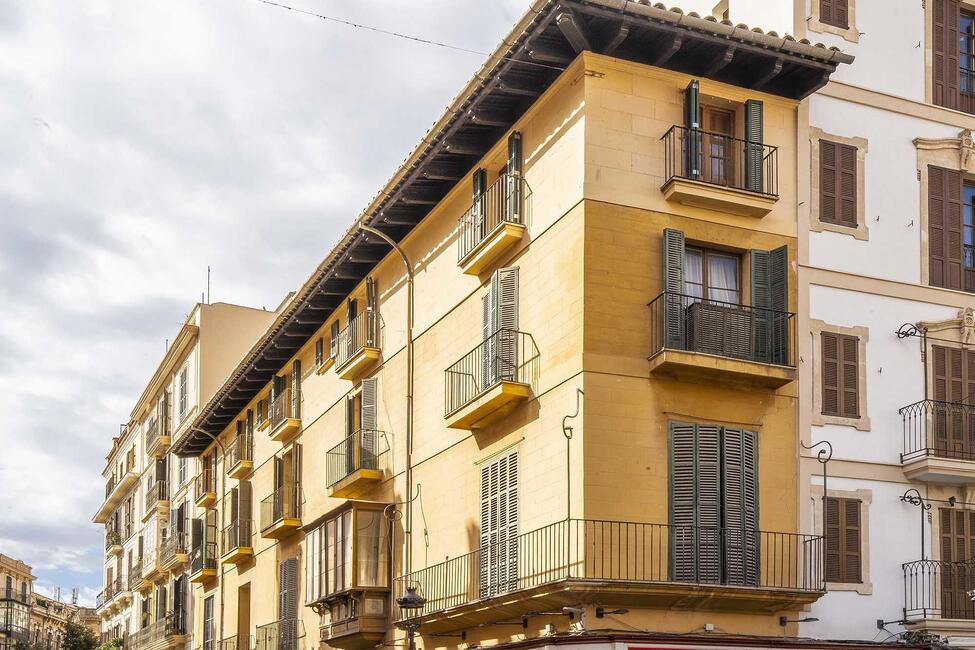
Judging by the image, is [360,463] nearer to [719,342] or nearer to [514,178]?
[514,178]

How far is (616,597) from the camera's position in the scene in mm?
21469

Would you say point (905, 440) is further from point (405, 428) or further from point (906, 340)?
point (405, 428)

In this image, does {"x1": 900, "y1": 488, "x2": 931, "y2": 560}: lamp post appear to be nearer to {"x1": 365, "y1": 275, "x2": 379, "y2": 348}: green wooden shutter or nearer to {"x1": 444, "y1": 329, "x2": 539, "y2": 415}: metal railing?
{"x1": 444, "y1": 329, "x2": 539, "y2": 415}: metal railing

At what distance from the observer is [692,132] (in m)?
23.5

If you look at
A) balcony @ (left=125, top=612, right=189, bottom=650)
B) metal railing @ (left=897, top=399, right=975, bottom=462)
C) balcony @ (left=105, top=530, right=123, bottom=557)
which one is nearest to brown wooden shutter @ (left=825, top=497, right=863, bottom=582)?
metal railing @ (left=897, top=399, right=975, bottom=462)

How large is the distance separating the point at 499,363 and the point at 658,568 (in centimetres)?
481

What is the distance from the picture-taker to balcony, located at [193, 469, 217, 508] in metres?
48.2

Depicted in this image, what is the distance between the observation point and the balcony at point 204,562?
4644cm

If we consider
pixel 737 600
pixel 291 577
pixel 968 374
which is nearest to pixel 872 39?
pixel 968 374

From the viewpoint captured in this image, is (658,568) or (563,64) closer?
(658,568)

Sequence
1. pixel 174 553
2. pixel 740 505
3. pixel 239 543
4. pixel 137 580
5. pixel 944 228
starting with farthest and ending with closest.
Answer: pixel 137 580, pixel 174 553, pixel 239 543, pixel 944 228, pixel 740 505

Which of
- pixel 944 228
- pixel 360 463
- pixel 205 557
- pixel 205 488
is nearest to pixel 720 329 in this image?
pixel 944 228

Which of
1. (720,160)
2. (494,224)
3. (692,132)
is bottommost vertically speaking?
(494,224)

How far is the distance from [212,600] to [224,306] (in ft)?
39.9
